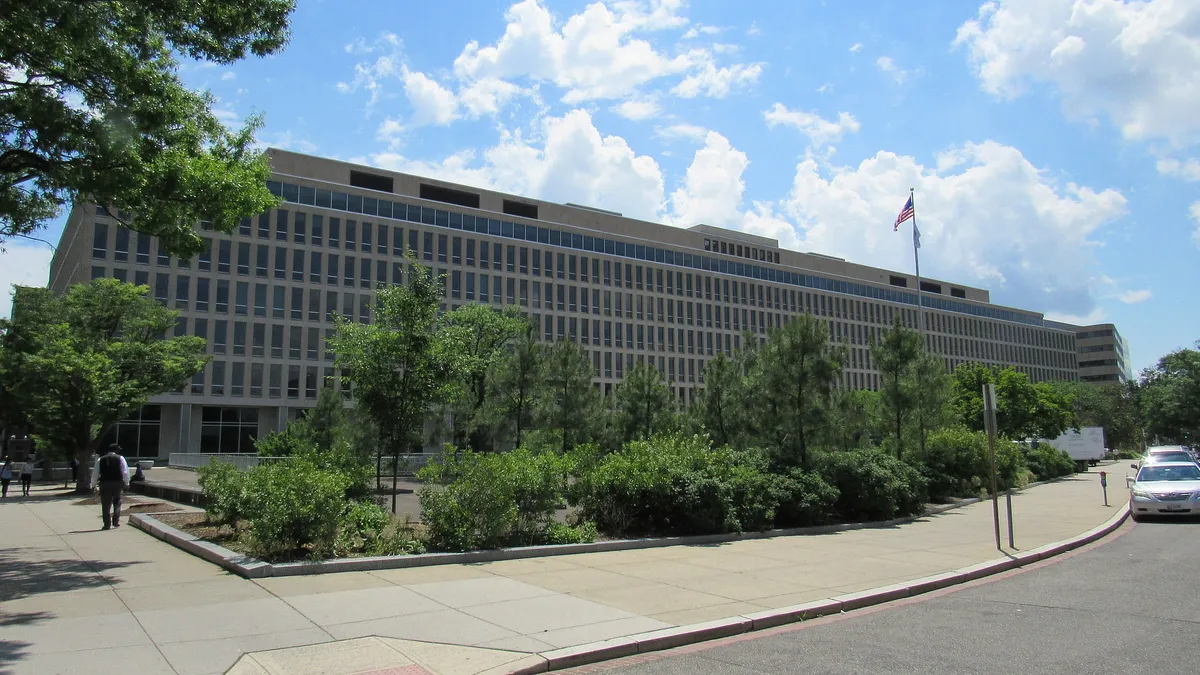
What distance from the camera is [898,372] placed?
26219 millimetres

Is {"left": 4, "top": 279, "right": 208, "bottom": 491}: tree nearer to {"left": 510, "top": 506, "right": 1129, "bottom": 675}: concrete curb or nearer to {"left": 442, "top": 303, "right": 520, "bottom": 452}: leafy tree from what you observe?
{"left": 442, "top": 303, "right": 520, "bottom": 452}: leafy tree

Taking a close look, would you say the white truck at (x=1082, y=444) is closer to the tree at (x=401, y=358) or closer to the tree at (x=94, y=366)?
the tree at (x=401, y=358)

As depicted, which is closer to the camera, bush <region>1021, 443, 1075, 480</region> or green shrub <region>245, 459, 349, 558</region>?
green shrub <region>245, 459, 349, 558</region>

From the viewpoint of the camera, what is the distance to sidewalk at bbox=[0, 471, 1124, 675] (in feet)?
20.5

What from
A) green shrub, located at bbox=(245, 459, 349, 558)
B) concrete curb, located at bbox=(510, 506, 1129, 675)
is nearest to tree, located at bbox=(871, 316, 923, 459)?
concrete curb, located at bbox=(510, 506, 1129, 675)

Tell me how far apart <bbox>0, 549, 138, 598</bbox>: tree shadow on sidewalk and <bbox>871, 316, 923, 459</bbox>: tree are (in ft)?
73.6

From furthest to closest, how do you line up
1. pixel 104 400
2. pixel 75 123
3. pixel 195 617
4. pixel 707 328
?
pixel 707 328 → pixel 104 400 → pixel 75 123 → pixel 195 617

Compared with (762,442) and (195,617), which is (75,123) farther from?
(762,442)

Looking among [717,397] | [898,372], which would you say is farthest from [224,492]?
[717,397]

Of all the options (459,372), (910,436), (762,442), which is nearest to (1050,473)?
(910,436)

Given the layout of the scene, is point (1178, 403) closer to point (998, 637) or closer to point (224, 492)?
point (998, 637)

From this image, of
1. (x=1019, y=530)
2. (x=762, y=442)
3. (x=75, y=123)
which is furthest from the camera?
(x=762, y=442)

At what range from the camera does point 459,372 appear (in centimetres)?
1662

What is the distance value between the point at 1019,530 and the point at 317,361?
193 ft
